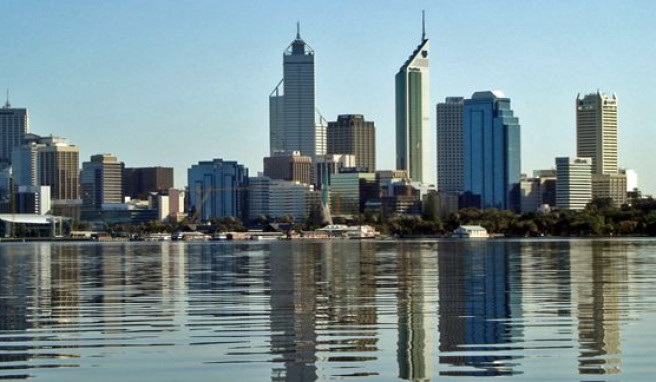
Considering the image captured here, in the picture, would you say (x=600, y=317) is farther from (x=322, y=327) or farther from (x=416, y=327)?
(x=322, y=327)

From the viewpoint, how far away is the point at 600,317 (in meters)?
30.3

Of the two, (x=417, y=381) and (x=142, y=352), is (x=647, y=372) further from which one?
(x=142, y=352)

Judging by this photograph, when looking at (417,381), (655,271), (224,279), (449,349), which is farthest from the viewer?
(655,271)

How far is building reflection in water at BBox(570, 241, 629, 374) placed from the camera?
22297 millimetres

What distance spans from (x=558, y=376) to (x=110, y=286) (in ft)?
92.9

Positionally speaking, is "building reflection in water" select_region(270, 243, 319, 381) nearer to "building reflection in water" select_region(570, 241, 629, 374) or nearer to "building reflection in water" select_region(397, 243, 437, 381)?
"building reflection in water" select_region(397, 243, 437, 381)

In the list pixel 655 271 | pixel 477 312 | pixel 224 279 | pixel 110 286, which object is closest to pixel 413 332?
pixel 477 312

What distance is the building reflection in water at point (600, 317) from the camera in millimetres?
22297

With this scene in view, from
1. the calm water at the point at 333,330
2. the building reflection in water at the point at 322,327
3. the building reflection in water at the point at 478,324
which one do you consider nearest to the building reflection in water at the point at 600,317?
the calm water at the point at 333,330

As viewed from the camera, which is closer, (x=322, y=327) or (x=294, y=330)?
(x=294, y=330)

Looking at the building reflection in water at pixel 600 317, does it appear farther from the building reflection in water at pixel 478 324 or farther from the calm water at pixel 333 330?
the building reflection in water at pixel 478 324

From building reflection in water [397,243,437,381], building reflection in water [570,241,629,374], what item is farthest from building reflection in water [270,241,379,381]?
building reflection in water [570,241,629,374]

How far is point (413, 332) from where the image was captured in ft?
89.4

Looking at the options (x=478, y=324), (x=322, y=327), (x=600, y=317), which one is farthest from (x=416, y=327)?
(x=600, y=317)
